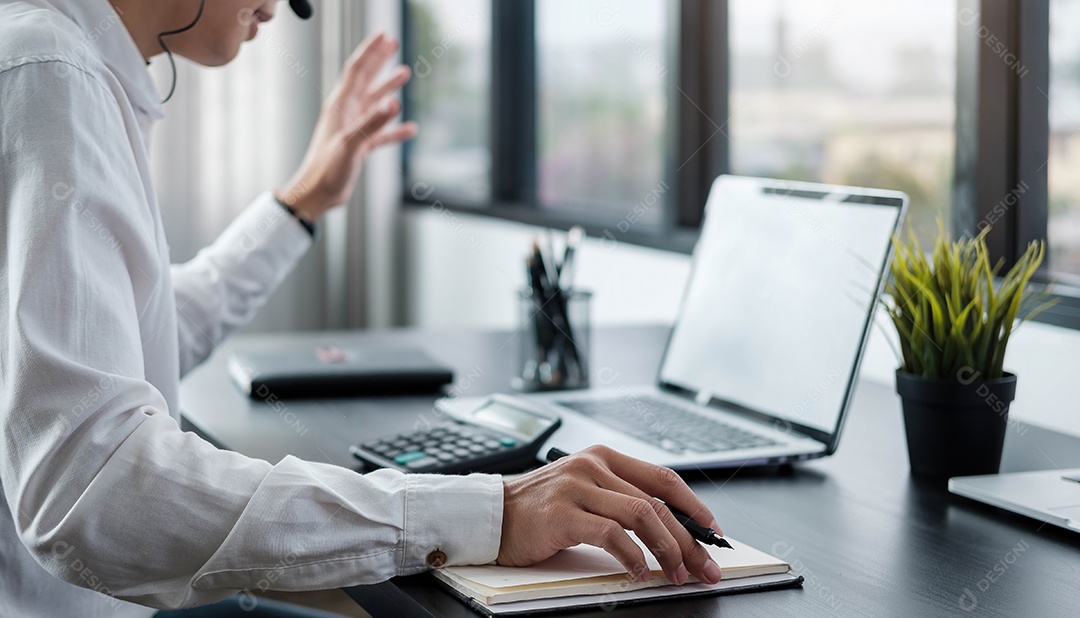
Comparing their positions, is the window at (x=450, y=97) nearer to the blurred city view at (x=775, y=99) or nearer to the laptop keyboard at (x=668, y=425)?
the blurred city view at (x=775, y=99)

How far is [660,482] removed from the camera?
767mm

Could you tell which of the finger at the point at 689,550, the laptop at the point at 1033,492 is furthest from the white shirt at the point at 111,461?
the laptop at the point at 1033,492

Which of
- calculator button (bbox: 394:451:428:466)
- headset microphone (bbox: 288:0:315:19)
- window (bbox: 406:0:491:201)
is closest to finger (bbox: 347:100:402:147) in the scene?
headset microphone (bbox: 288:0:315:19)

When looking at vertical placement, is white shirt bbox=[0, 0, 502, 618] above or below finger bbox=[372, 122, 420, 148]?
below

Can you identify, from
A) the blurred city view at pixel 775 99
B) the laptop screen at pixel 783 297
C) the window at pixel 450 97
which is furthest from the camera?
the window at pixel 450 97

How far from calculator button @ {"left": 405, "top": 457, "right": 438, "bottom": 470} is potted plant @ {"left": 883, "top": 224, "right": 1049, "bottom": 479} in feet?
1.40

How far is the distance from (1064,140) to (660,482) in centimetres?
99

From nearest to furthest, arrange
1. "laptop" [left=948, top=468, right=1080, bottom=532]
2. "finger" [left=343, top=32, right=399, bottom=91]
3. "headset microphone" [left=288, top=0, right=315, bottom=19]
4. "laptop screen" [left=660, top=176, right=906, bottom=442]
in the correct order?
"laptop" [left=948, top=468, right=1080, bottom=532]
"laptop screen" [left=660, top=176, right=906, bottom=442]
"headset microphone" [left=288, top=0, right=315, bottom=19]
"finger" [left=343, top=32, right=399, bottom=91]


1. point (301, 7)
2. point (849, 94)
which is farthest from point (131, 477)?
point (849, 94)

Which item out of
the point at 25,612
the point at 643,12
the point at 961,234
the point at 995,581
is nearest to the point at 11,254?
the point at 25,612

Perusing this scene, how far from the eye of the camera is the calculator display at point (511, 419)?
1058 mm

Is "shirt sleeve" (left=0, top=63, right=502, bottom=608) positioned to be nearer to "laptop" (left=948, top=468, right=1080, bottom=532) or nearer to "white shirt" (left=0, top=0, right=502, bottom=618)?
"white shirt" (left=0, top=0, right=502, bottom=618)

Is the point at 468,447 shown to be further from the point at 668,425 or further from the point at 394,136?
the point at 394,136

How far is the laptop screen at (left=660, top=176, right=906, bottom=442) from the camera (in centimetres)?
108
